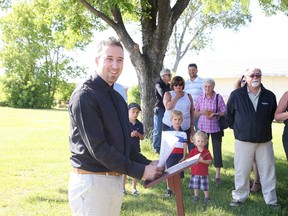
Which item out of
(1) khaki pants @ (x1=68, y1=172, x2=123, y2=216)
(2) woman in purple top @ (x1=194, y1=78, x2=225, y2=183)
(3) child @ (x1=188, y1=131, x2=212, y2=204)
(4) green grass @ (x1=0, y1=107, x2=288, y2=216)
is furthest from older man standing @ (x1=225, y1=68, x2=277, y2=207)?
(1) khaki pants @ (x1=68, y1=172, x2=123, y2=216)

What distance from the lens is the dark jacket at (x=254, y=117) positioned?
5848 mm

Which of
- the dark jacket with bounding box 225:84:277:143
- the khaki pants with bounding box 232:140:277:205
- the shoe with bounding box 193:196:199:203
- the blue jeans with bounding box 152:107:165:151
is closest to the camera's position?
the dark jacket with bounding box 225:84:277:143

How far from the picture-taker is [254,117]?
5859mm

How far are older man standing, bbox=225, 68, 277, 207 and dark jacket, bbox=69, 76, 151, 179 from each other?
134 inches

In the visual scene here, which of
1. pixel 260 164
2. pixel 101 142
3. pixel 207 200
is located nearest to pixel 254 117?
pixel 260 164

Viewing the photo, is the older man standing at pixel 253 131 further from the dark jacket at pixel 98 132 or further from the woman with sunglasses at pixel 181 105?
the dark jacket at pixel 98 132

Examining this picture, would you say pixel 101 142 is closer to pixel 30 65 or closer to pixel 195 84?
pixel 195 84

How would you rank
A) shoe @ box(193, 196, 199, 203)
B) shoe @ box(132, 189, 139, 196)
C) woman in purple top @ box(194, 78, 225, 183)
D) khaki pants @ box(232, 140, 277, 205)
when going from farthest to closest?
woman in purple top @ box(194, 78, 225, 183), shoe @ box(132, 189, 139, 196), shoe @ box(193, 196, 199, 203), khaki pants @ box(232, 140, 277, 205)

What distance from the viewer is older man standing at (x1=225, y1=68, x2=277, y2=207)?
19.2ft

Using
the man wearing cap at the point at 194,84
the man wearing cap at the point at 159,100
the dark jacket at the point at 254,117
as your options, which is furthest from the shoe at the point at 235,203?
the man wearing cap at the point at 159,100

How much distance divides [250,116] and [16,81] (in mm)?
45249

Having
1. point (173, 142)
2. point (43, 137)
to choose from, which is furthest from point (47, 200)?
point (43, 137)

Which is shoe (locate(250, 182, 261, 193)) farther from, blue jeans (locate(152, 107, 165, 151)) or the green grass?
blue jeans (locate(152, 107, 165, 151))

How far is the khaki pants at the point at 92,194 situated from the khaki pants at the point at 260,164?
11.6ft
